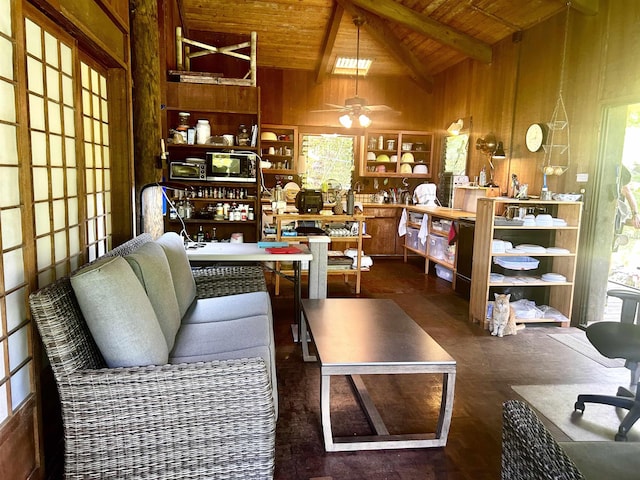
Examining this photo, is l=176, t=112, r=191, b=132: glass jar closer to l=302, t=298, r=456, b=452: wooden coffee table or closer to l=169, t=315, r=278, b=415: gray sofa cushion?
l=169, t=315, r=278, b=415: gray sofa cushion

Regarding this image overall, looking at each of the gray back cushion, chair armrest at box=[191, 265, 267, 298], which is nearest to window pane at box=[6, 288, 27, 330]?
the gray back cushion

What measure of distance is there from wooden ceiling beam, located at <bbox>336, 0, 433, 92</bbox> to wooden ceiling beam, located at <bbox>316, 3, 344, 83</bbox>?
0.16m

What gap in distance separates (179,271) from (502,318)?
9.22 ft

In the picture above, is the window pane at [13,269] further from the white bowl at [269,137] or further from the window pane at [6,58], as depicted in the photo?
the white bowl at [269,137]

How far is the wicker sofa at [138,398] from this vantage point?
1618mm

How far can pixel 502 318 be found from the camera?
394 centimetres

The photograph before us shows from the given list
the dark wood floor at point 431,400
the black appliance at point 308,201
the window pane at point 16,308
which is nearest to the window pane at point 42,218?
the window pane at point 16,308

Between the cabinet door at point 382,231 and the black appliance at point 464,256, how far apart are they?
87.4 inches

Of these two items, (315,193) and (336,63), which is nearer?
(315,193)

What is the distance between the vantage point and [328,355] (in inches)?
84.7

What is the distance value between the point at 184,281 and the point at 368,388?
137cm

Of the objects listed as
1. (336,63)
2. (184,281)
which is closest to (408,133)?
(336,63)

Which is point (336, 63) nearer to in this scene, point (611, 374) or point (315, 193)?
point (315, 193)

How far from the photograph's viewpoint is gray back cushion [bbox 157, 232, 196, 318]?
2643mm
